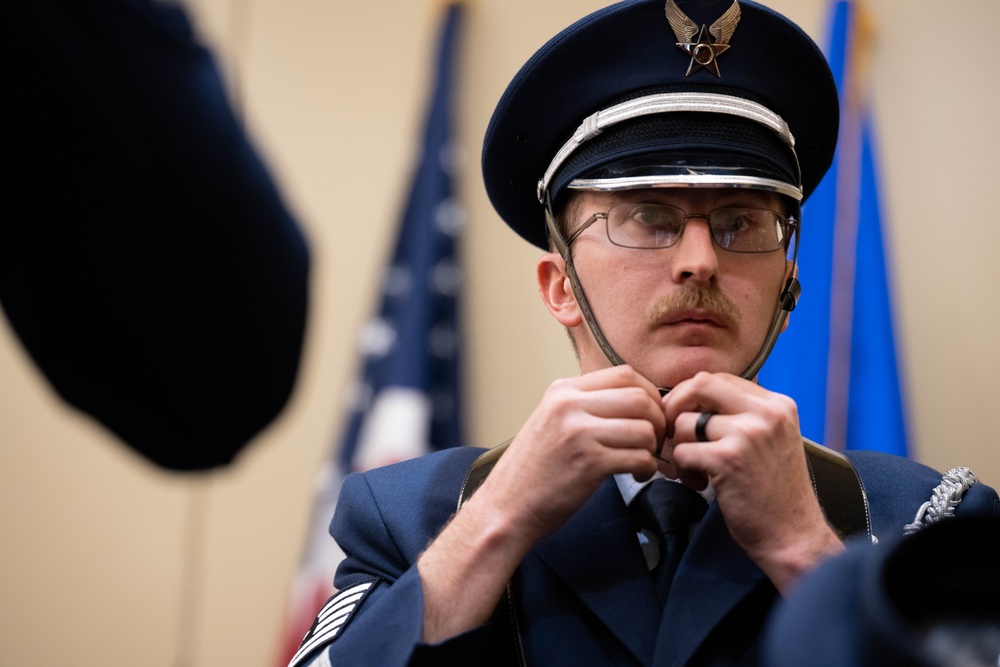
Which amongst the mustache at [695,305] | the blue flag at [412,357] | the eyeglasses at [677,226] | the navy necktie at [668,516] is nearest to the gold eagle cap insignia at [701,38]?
the eyeglasses at [677,226]

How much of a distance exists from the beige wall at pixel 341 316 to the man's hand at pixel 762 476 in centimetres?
A: 139

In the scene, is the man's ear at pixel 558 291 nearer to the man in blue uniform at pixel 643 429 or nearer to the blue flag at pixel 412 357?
the man in blue uniform at pixel 643 429

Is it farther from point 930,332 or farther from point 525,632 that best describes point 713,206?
point 930,332

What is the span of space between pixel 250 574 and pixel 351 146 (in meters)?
1.33

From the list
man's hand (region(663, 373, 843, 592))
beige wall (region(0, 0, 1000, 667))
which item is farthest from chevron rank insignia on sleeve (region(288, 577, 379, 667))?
beige wall (region(0, 0, 1000, 667))

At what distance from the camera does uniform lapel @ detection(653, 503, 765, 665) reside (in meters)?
1.41

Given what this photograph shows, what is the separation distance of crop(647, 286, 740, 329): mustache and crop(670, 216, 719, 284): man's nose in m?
0.02

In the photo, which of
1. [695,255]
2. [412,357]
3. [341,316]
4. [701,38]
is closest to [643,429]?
[695,255]

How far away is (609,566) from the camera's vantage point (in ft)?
4.99

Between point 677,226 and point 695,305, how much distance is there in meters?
0.14

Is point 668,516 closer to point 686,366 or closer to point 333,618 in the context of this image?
point 686,366

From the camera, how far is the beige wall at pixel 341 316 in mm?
2670

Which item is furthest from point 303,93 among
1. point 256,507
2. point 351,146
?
point 256,507

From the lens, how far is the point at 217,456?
296 cm
